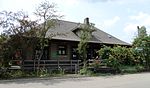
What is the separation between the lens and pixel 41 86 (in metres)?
16.9

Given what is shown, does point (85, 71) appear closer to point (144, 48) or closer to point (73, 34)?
point (144, 48)

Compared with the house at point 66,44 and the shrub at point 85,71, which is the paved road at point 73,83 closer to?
the shrub at point 85,71

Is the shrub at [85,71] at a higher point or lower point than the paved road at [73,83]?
higher

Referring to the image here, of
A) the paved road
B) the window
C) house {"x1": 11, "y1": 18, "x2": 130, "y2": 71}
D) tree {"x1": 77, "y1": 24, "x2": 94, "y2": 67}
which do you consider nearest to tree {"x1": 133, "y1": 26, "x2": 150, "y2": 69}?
house {"x1": 11, "y1": 18, "x2": 130, "y2": 71}

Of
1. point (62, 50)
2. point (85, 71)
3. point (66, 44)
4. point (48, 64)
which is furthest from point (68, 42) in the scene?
point (85, 71)

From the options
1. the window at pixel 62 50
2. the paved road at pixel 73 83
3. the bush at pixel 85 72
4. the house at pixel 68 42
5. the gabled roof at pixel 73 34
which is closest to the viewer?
the paved road at pixel 73 83

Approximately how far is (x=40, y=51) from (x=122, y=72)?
28.4 ft

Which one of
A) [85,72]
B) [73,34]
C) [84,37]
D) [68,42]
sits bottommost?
[85,72]

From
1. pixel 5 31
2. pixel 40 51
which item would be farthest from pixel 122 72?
pixel 5 31

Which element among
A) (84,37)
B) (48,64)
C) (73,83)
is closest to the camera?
(73,83)

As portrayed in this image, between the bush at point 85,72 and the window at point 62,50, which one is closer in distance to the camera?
the bush at point 85,72

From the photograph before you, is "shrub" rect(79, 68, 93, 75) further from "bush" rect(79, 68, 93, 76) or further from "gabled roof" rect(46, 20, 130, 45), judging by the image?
"gabled roof" rect(46, 20, 130, 45)

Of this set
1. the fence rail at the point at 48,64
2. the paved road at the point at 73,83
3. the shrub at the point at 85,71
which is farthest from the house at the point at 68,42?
the paved road at the point at 73,83

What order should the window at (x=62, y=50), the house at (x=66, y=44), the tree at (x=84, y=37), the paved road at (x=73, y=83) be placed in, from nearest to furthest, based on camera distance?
1. the paved road at (x=73, y=83)
2. the house at (x=66, y=44)
3. the tree at (x=84, y=37)
4. the window at (x=62, y=50)
